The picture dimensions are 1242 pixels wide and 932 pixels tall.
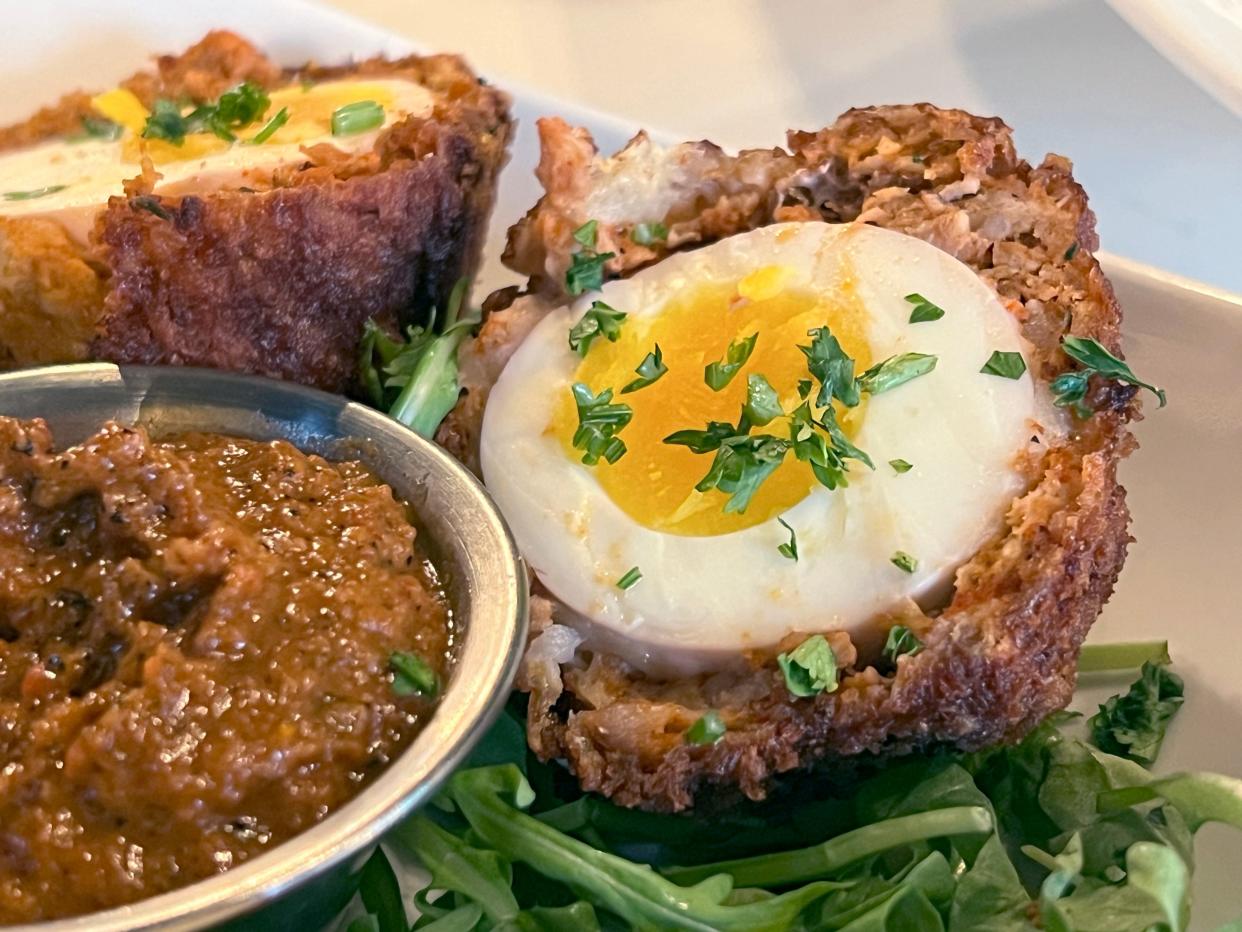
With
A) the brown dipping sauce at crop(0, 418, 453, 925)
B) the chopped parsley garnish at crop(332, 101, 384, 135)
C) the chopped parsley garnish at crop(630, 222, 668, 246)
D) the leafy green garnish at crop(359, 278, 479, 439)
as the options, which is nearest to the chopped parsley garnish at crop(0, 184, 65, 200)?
the chopped parsley garnish at crop(332, 101, 384, 135)

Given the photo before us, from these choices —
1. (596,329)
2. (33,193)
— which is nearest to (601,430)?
(596,329)

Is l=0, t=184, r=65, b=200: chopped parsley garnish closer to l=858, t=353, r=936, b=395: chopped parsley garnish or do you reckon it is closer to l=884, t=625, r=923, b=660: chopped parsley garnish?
l=858, t=353, r=936, b=395: chopped parsley garnish

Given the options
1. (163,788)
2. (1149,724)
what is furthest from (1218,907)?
(163,788)

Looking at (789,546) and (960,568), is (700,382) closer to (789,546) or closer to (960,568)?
(789,546)

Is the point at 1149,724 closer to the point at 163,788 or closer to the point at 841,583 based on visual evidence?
the point at 841,583

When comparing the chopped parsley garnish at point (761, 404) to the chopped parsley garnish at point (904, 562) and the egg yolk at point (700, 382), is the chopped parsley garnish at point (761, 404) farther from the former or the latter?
the chopped parsley garnish at point (904, 562)

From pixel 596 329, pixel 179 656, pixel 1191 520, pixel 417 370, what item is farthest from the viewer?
pixel 1191 520
